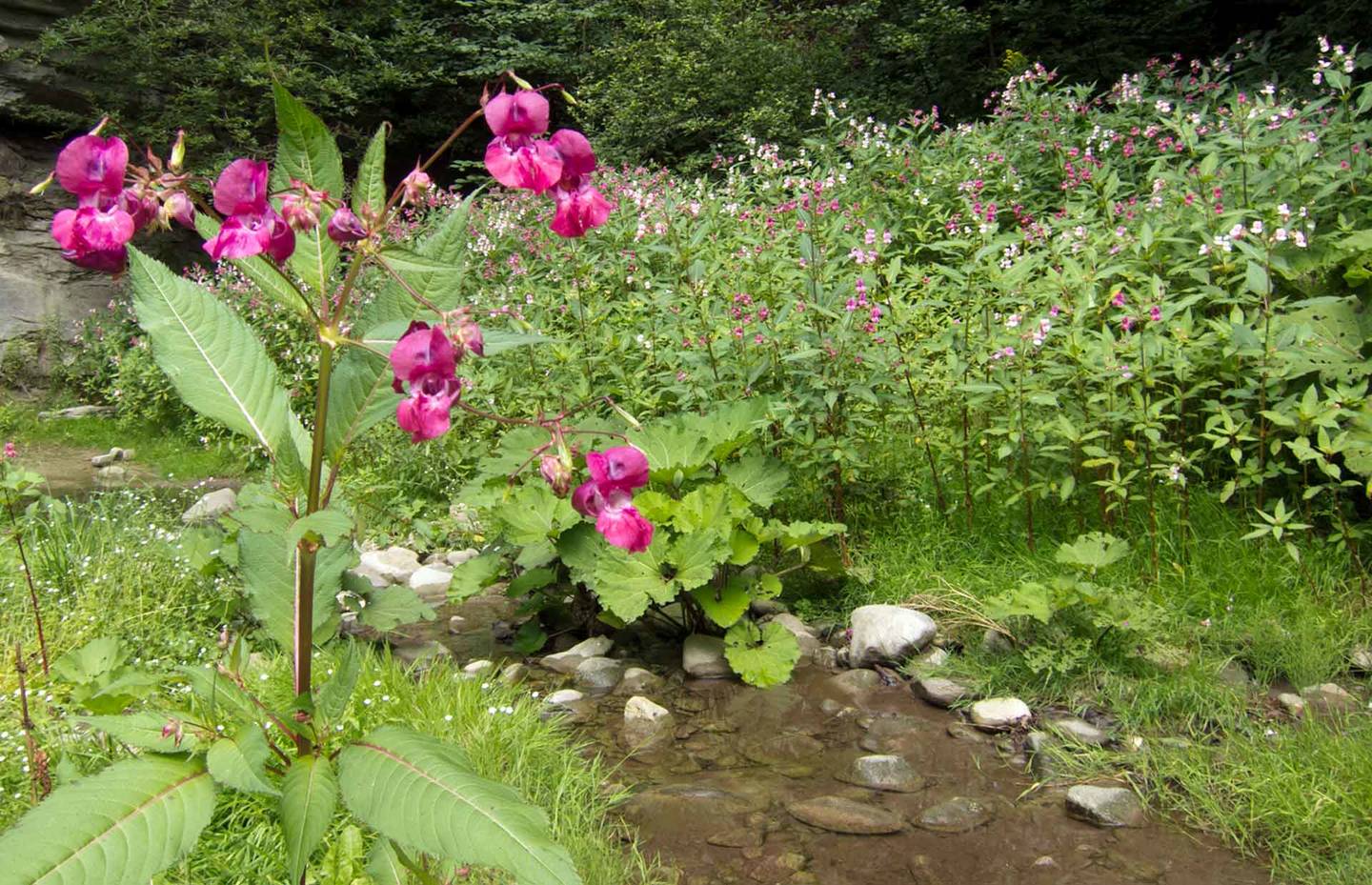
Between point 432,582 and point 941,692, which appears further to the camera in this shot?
point 432,582

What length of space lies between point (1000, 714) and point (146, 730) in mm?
2337

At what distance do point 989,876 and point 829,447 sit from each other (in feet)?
5.52

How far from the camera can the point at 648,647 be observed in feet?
12.1

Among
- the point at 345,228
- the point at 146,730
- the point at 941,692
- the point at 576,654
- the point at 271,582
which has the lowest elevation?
the point at 576,654

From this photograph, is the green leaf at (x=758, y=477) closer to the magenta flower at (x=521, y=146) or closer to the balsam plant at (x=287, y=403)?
the balsam plant at (x=287, y=403)

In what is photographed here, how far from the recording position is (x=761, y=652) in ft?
10.9

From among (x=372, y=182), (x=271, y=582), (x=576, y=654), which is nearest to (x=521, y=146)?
(x=372, y=182)

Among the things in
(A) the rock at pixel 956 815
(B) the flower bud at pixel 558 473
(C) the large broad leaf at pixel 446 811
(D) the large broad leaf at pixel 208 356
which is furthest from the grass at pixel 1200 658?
(D) the large broad leaf at pixel 208 356

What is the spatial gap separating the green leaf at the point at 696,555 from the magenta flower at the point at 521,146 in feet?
7.34

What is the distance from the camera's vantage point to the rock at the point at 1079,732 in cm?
279

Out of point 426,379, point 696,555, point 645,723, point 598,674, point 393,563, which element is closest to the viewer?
point 426,379

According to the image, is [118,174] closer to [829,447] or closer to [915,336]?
[829,447]

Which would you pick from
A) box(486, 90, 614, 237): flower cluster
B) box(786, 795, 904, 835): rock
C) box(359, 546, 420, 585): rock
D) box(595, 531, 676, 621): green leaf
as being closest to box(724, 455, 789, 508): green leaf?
box(595, 531, 676, 621): green leaf

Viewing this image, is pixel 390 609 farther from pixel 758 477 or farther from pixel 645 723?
pixel 758 477
